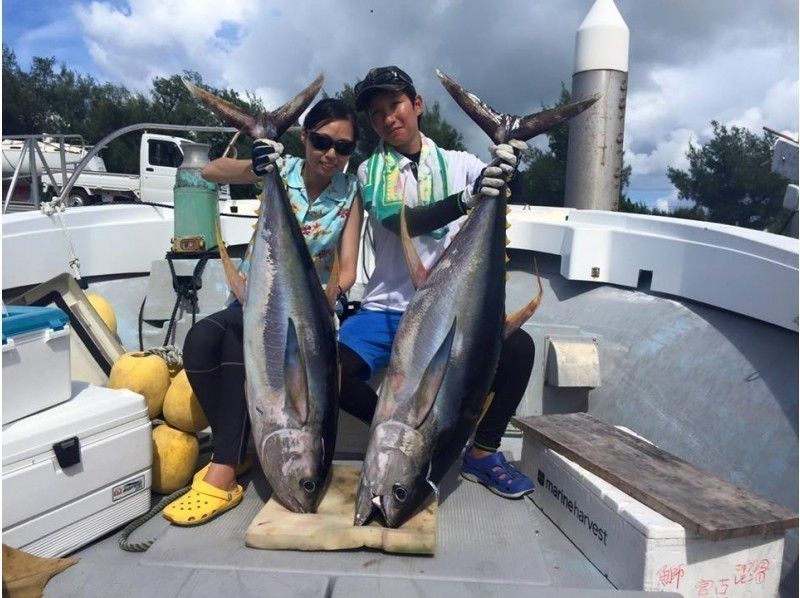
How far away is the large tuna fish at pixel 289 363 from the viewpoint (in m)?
1.81

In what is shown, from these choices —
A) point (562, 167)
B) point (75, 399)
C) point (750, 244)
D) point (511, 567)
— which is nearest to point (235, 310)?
point (75, 399)

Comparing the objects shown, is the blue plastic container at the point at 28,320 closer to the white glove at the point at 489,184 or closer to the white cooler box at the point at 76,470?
the white cooler box at the point at 76,470

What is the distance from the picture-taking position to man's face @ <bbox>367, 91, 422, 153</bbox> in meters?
2.17

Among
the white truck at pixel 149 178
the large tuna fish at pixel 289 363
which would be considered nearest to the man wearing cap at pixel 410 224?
the large tuna fish at pixel 289 363

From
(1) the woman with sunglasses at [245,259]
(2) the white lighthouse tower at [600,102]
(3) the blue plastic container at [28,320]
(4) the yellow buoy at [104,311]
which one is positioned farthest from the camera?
(2) the white lighthouse tower at [600,102]

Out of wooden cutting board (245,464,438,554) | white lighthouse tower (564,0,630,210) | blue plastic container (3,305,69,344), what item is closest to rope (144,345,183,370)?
blue plastic container (3,305,69,344)

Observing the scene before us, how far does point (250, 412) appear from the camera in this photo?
73.6 inches

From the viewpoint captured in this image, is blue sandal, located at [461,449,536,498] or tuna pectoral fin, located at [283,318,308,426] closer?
tuna pectoral fin, located at [283,318,308,426]

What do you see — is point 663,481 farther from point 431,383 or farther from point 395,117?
point 395,117

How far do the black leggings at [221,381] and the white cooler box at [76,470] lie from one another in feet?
0.65

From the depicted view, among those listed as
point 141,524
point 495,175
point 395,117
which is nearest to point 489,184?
point 495,175

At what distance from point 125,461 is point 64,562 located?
0.34m

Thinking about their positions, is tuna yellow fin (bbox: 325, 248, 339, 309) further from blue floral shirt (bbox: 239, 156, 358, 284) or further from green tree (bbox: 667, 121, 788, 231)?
green tree (bbox: 667, 121, 788, 231)

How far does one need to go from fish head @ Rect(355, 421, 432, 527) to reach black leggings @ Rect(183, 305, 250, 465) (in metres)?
0.48
